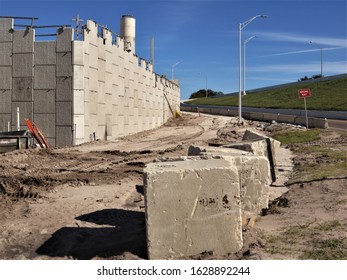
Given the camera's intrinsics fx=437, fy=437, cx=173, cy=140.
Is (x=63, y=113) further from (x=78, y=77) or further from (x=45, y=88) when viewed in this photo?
(x=78, y=77)

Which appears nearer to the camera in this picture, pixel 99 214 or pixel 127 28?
pixel 99 214

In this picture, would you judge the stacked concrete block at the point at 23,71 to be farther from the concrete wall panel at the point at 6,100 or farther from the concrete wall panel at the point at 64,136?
the concrete wall panel at the point at 64,136

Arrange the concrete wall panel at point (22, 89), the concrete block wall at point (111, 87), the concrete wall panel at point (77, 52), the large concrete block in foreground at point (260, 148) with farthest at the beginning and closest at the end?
1. the concrete block wall at point (111, 87)
2. the concrete wall panel at point (22, 89)
3. the concrete wall panel at point (77, 52)
4. the large concrete block in foreground at point (260, 148)

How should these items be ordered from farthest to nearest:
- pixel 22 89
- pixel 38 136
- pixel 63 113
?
pixel 22 89
pixel 63 113
pixel 38 136

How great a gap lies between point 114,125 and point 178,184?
72.3ft

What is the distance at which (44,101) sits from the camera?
73.2ft

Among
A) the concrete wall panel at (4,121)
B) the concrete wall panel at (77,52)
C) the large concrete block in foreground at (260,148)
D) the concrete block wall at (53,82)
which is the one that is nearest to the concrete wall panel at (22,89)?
the concrete block wall at (53,82)

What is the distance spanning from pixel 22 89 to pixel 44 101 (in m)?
1.33

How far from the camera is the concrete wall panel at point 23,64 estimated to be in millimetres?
22281

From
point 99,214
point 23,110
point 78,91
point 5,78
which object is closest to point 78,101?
point 78,91

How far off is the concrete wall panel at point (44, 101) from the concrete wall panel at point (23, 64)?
109cm

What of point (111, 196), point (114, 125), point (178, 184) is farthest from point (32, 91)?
point (178, 184)

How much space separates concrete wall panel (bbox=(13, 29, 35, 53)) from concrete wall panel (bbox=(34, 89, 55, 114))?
7.22 feet
